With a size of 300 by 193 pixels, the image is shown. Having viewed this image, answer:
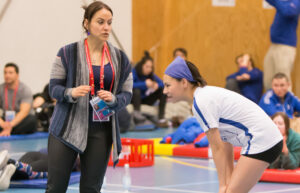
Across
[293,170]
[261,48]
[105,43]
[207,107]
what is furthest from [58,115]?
[261,48]

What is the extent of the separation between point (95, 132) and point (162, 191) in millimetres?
2395

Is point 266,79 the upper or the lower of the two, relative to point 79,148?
lower

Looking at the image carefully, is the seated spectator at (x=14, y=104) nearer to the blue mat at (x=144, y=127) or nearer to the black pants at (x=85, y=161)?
the blue mat at (x=144, y=127)

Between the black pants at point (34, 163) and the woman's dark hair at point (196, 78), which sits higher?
the woman's dark hair at point (196, 78)

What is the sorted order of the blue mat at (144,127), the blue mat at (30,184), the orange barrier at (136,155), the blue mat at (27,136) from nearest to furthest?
the blue mat at (30,184)
the orange barrier at (136,155)
the blue mat at (27,136)
the blue mat at (144,127)

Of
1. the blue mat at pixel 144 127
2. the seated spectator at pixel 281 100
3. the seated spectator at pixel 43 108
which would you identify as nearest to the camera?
the seated spectator at pixel 281 100

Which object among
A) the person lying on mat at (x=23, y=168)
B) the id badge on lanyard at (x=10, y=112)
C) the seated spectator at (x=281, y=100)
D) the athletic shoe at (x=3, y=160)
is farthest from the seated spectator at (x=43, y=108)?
the athletic shoe at (x=3, y=160)

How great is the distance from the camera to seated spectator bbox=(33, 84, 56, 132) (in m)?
12.2

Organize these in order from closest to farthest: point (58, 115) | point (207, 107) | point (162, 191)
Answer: point (207, 107) → point (58, 115) → point (162, 191)

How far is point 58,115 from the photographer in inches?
177

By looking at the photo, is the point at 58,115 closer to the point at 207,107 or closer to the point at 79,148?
the point at 79,148

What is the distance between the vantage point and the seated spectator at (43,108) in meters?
12.2

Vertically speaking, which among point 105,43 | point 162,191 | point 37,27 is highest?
point 105,43

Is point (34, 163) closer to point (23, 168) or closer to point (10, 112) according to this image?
point (23, 168)
